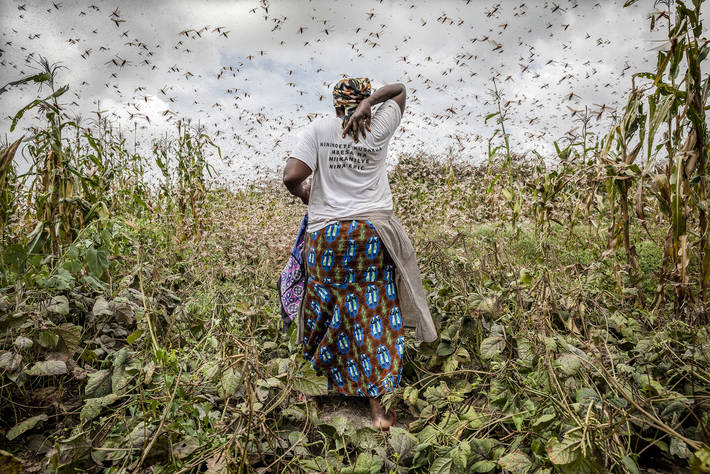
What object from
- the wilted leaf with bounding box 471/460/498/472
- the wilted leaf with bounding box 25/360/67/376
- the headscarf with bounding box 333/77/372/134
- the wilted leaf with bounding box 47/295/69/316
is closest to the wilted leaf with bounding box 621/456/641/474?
the wilted leaf with bounding box 471/460/498/472

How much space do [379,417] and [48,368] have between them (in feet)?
5.28

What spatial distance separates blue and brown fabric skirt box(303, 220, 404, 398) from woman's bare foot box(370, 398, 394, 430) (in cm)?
5

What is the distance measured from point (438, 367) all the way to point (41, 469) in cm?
199

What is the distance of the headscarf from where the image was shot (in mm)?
2352

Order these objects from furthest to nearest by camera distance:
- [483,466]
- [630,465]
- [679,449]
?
[483,466]
[679,449]
[630,465]

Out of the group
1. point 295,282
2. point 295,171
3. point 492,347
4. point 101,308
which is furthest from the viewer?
point 295,282

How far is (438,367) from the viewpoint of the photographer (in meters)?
2.48

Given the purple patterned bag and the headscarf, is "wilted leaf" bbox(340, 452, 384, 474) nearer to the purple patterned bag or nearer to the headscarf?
the purple patterned bag

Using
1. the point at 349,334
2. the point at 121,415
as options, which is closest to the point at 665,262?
the point at 349,334

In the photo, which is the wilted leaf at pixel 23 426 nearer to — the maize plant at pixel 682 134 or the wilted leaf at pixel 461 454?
the wilted leaf at pixel 461 454

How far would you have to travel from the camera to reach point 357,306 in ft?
7.66

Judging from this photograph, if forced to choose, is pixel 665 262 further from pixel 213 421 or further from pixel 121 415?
pixel 121 415

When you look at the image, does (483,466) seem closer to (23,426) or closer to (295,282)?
(295,282)

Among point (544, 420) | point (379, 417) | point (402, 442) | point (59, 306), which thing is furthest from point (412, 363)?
point (59, 306)
